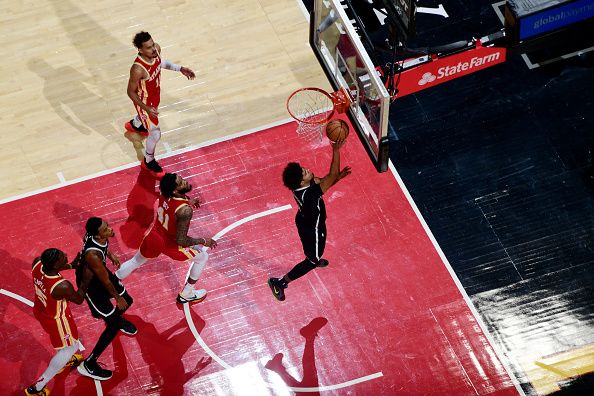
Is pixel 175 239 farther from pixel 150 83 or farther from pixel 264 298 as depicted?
pixel 150 83

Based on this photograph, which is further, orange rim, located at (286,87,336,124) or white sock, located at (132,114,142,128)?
white sock, located at (132,114,142,128)

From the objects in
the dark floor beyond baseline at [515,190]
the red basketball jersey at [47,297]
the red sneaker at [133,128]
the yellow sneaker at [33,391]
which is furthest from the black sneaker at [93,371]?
the dark floor beyond baseline at [515,190]

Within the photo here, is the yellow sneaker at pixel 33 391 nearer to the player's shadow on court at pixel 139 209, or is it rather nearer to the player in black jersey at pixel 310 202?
the player's shadow on court at pixel 139 209

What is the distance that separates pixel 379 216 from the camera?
450 inches

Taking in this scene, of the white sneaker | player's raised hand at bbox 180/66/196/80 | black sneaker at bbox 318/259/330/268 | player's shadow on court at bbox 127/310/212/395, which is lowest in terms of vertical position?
black sneaker at bbox 318/259/330/268

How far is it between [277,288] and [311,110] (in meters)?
2.62

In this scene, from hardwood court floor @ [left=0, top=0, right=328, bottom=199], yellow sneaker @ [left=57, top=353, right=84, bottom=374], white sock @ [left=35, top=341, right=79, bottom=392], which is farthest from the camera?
hardwood court floor @ [left=0, top=0, right=328, bottom=199]

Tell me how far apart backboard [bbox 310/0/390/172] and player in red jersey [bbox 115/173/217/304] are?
7.28ft

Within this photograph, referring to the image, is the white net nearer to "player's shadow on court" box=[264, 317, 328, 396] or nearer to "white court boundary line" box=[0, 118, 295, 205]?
"white court boundary line" box=[0, 118, 295, 205]

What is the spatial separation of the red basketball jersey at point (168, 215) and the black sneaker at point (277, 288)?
136cm

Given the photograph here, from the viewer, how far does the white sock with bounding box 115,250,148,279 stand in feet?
34.3


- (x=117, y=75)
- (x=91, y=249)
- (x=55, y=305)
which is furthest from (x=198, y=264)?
(x=117, y=75)

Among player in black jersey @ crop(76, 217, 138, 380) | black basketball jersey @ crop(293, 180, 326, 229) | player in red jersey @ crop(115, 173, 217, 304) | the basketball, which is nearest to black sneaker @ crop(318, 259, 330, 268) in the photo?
black basketball jersey @ crop(293, 180, 326, 229)

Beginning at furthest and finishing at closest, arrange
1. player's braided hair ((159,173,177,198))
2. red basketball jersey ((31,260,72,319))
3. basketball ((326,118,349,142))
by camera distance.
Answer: basketball ((326,118,349,142)) < player's braided hair ((159,173,177,198)) < red basketball jersey ((31,260,72,319))
